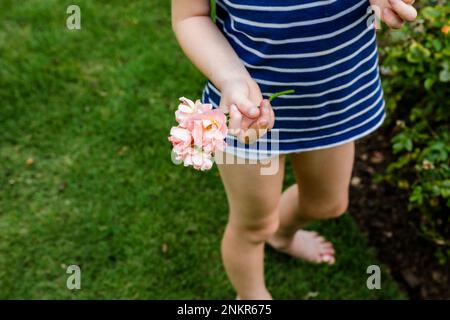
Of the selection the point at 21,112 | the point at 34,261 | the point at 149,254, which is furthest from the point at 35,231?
the point at 21,112

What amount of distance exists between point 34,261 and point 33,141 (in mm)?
624

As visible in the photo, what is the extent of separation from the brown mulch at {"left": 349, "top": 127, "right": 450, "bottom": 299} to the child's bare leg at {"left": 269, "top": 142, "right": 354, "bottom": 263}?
23cm

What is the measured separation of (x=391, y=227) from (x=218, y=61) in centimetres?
142

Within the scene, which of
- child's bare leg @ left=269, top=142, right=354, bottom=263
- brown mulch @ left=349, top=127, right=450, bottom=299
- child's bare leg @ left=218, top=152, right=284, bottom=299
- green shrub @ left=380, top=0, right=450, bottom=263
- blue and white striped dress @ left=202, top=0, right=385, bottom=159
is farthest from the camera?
brown mulch @ left=349, top=127, right=450, bottom=299

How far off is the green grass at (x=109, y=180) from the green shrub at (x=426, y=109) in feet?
→ 0.91

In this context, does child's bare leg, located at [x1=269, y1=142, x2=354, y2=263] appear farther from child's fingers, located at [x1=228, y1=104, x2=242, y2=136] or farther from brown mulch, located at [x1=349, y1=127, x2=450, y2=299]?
child's fingers, located at [x1=228, y1=104, x2=242, y2=136]

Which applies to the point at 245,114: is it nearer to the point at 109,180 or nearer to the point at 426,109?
the point at 426,109

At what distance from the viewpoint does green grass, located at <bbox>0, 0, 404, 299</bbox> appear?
216 centimetres

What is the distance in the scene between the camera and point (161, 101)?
2.73m

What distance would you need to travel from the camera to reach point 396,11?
3.33ft

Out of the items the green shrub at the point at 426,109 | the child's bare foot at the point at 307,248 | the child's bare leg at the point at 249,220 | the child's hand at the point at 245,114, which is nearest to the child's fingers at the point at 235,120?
the child's hand at the point at 245,114

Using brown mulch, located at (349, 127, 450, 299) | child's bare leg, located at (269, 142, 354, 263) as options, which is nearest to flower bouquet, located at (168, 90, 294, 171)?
child's bare leg, located at (269, 142, 354, 263)

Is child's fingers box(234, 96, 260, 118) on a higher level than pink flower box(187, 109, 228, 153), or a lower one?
higher
